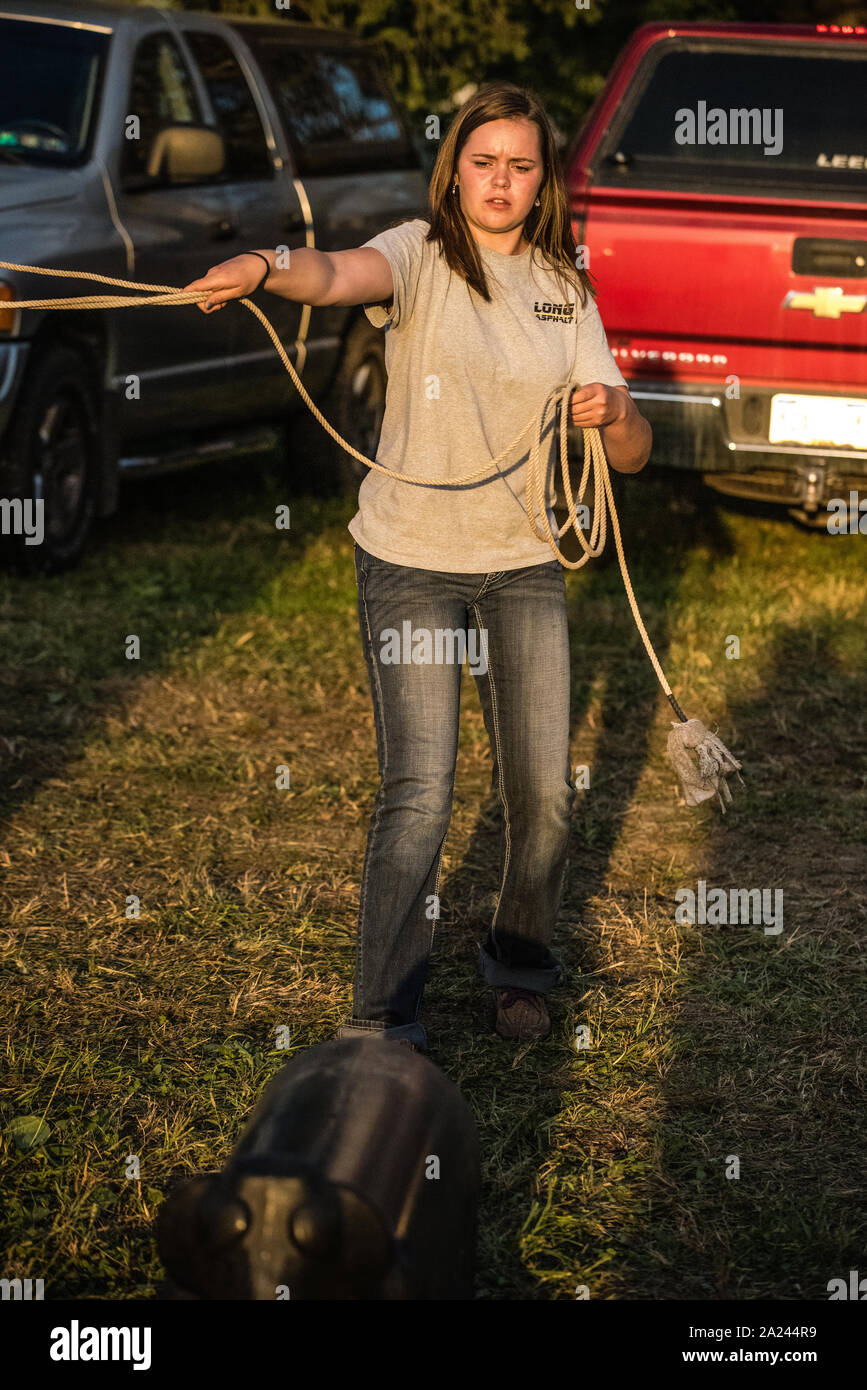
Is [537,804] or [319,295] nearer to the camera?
[319,295]

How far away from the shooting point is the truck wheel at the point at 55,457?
691 centimetres

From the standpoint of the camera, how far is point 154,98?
25.8 feet

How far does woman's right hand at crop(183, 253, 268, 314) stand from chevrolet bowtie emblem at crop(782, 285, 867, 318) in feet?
12.4

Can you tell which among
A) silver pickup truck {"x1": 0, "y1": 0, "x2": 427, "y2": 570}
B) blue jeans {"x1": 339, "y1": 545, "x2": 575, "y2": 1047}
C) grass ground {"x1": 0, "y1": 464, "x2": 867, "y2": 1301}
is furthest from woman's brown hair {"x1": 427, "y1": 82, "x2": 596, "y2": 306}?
silver pickup truck {"x1": 0, "y1": 0, "x2": 427, "y2": 570}

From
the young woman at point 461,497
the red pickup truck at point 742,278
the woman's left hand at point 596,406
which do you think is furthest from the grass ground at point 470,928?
the woman's left hand at point 596,406

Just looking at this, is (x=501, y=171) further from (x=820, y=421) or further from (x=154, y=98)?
(x=154, y=98)

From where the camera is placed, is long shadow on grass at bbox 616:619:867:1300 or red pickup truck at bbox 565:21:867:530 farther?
red pickup truck at bbox 565:21:867:530

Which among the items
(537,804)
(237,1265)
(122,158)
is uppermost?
(122,158)

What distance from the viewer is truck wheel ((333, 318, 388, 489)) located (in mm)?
9156

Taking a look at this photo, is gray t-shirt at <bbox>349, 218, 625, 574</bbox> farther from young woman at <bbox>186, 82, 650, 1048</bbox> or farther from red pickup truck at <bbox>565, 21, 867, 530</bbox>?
red pickup truck at <bbox>565, 21, 867, 530</bbox>

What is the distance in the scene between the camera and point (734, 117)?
22.7ft
